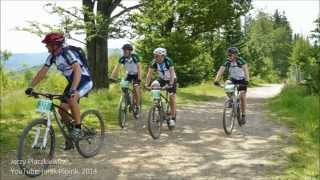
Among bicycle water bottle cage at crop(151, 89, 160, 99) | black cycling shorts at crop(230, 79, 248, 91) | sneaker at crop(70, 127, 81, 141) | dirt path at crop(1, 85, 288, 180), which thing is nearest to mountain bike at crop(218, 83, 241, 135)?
black cycling shorts at crop(230, 79, 248, 91)

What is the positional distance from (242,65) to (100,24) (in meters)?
9.75

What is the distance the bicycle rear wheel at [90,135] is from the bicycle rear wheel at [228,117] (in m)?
3.58

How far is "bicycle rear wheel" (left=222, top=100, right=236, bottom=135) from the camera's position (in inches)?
492

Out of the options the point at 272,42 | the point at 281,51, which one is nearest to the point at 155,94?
the point at 272,42

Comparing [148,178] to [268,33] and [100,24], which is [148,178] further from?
[268,33]

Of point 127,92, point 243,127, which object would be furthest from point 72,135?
point 243,127

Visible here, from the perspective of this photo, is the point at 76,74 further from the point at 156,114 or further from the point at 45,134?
the point at 156,114

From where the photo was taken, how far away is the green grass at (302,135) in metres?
8.86

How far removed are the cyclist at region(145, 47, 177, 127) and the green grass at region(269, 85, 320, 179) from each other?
8.98ft

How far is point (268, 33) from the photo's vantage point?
11106 cm

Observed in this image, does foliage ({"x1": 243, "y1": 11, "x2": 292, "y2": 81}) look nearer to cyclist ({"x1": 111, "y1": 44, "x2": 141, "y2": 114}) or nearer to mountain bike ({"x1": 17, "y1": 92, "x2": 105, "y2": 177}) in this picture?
cyclist ({"x1": 111, "y1": 44, "x2": 141, "y2": 114})

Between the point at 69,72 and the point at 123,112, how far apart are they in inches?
181

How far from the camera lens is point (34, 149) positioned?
7742 mm

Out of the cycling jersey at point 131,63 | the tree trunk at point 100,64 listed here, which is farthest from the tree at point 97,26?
the cycling jersey at point 131,63
